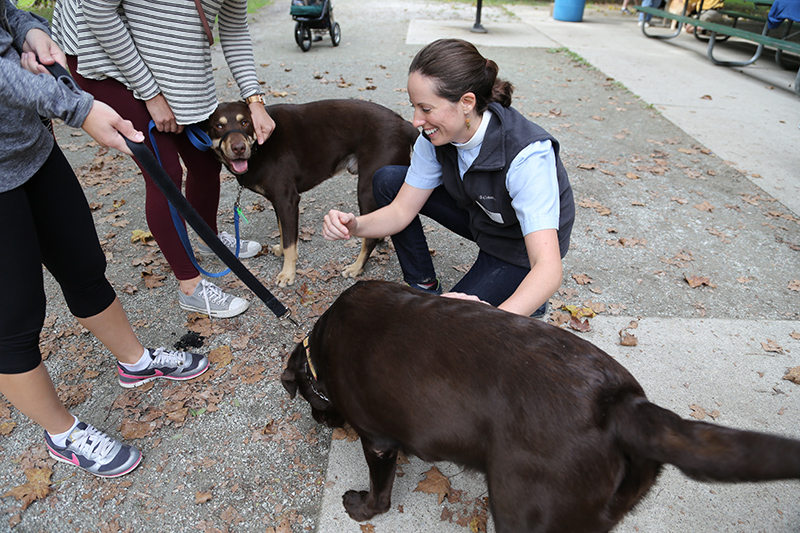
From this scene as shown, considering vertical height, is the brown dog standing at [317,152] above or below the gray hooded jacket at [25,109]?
below

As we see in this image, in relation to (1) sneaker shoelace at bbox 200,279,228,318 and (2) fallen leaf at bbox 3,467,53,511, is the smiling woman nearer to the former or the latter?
(1) sneaker shoelace at bbox 200,279,228,318

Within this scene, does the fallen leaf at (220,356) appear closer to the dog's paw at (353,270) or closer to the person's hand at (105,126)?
the dog's paw at (353,270)

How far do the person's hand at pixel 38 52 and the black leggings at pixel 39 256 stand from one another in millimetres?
330

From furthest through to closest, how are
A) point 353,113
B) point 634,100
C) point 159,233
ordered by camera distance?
1. point 634,100
2. point 353,113
3. point 159,233

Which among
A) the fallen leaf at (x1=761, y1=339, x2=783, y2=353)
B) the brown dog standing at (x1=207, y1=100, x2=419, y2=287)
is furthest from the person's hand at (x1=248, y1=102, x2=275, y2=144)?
the fallen leaf at (x1=761, y1=339, x2=783, y2=353)

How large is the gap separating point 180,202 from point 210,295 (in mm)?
Result: 1359

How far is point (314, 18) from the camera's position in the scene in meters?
9.52

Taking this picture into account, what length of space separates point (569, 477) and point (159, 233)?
266cm

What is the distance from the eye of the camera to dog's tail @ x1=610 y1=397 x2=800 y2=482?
116cm

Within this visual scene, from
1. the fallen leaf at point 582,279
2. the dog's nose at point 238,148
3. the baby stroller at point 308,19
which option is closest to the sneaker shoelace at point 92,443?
the dog's nose at point 238,148

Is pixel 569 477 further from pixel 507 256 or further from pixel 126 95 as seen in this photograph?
pixel 126 95

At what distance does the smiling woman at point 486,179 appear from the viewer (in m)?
2.17

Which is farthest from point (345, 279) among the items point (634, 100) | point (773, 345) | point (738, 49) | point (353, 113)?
point (738, 49)

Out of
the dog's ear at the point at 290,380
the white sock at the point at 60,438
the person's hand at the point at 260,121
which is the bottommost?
the white sock at the point at 60,438
